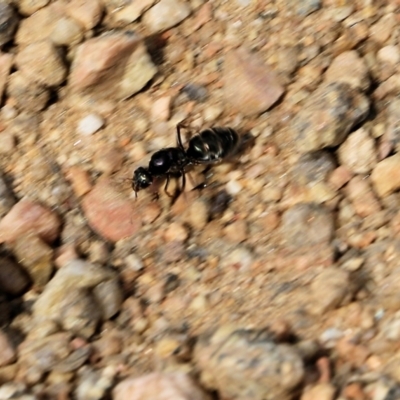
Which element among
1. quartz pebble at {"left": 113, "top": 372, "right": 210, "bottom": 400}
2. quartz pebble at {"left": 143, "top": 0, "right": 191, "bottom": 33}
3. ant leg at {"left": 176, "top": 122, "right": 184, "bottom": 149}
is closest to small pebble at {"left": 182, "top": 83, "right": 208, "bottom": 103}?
ant leg at {"left": 176, "top": 122, "right": 184, "bottom": 149}

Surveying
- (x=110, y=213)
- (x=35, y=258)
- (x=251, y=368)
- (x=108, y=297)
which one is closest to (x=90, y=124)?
(x=110, y=213)

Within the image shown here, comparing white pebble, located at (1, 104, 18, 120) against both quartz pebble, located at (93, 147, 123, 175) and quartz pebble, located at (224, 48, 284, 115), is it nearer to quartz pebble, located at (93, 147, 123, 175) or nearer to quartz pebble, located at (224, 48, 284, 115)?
quartz pebble, located at (93, 147, 123, 175)

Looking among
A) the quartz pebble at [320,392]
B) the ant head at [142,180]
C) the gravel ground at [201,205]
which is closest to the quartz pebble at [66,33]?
the gravel ground at [201,205]

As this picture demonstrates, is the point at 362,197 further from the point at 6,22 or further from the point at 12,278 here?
the point at 6,22

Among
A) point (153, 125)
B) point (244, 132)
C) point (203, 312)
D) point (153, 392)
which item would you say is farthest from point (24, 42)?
point (153, 392)

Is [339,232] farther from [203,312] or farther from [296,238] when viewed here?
[203,312]

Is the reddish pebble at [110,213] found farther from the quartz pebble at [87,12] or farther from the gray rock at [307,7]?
the gray rock at [307,7]
